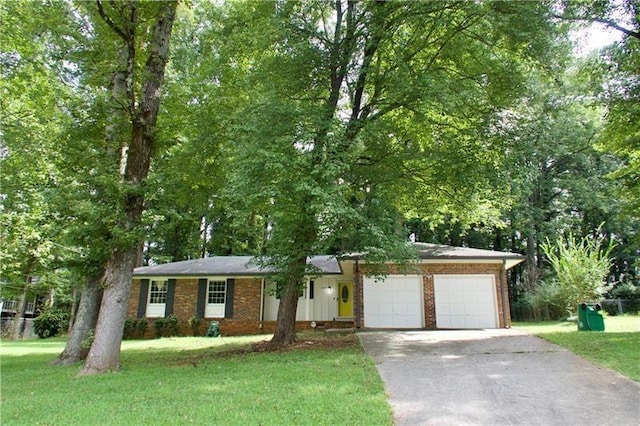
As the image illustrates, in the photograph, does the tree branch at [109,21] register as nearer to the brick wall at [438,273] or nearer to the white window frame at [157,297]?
the brick wall at [438,273]

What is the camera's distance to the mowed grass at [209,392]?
499cm

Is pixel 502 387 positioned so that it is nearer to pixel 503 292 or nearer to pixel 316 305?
pixel 503 292

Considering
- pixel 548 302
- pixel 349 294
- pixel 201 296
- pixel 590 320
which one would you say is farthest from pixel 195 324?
pixel 548 302

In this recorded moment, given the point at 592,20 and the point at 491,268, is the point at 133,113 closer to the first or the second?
the point at 592,20

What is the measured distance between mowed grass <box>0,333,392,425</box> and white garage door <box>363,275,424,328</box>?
5.83 metres

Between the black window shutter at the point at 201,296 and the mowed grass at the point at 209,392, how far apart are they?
780 centimetres

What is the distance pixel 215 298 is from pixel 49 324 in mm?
9368

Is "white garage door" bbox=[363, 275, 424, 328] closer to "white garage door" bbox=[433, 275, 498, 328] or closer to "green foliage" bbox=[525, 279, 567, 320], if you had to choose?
"white garage door" bbox=[433, 275, 498, 328]

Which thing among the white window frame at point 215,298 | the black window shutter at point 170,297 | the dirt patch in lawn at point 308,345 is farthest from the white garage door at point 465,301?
the black window shutter at point 170,297

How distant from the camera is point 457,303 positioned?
15562 mm

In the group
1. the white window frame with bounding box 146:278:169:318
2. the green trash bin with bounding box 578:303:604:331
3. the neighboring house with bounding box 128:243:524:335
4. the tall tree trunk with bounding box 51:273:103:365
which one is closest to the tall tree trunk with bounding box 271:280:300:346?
the neighboring house with bounding box 128:243:524:335

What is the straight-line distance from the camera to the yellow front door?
1812 centimetres

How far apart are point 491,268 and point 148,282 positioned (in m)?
14.1

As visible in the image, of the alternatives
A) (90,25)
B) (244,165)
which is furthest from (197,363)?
(90,25)
